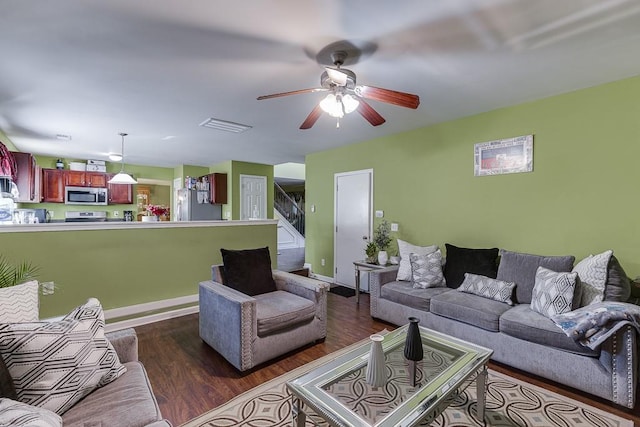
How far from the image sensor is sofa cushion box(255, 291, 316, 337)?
2.49m

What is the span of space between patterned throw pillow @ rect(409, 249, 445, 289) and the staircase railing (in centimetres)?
660

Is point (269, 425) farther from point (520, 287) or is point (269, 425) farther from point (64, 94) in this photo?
point (64, 94)

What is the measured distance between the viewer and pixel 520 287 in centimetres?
283

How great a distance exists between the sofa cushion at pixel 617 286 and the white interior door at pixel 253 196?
621 cm

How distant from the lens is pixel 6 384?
3.84ft

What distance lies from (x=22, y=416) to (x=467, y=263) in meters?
3.46

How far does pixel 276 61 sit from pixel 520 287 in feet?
9.72

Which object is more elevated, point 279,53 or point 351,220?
point 279,53

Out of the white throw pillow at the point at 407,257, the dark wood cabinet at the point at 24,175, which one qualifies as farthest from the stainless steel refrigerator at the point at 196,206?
the white throw pillow at the point at 407,257

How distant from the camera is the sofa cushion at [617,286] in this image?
2.32 m

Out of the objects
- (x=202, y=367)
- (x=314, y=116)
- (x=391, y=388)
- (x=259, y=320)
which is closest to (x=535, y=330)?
(x=391, y=388)

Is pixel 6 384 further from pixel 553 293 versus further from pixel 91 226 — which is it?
pixel 553 293

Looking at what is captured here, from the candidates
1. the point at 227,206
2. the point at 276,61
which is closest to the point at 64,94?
the point at 276,61

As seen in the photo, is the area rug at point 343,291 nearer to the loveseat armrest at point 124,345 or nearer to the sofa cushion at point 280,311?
the sofa cushion at point 280,311
